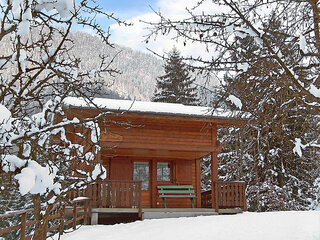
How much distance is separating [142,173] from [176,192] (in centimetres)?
186

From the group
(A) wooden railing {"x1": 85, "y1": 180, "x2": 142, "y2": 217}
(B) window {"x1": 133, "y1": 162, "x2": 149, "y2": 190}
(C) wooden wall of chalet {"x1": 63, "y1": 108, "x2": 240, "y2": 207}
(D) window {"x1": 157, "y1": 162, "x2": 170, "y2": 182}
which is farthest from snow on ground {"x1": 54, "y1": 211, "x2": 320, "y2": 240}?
(D) window {"x1": 157, "y1": 162, "x2": 170, "y2": 182}

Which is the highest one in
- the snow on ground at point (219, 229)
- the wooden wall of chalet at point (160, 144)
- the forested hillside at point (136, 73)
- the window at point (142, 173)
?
the forested hillside at point (136, 73)

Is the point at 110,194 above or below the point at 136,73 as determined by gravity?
below

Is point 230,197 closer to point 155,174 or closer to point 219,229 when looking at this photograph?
point 155,174

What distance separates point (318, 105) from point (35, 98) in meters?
3.39

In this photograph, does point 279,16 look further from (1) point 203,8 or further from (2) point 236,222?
(2) point 236,222

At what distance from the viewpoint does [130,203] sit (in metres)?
12.3

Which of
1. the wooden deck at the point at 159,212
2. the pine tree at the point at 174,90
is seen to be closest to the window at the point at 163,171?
the wooden deck at the point at 159,212

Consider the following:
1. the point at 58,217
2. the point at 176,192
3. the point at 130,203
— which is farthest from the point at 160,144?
the point at 58,217

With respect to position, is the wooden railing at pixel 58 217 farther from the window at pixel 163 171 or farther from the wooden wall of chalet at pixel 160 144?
the window at pixel 163 171

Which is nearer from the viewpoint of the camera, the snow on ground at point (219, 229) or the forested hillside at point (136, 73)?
the snow on ground at point (219, 229)

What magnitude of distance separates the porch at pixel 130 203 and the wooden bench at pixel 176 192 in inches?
58.4

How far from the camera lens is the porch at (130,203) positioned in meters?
11.9

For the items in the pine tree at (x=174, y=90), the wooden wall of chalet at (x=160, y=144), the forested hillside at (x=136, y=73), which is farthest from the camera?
the forested hillside at (x=136, y=73)
